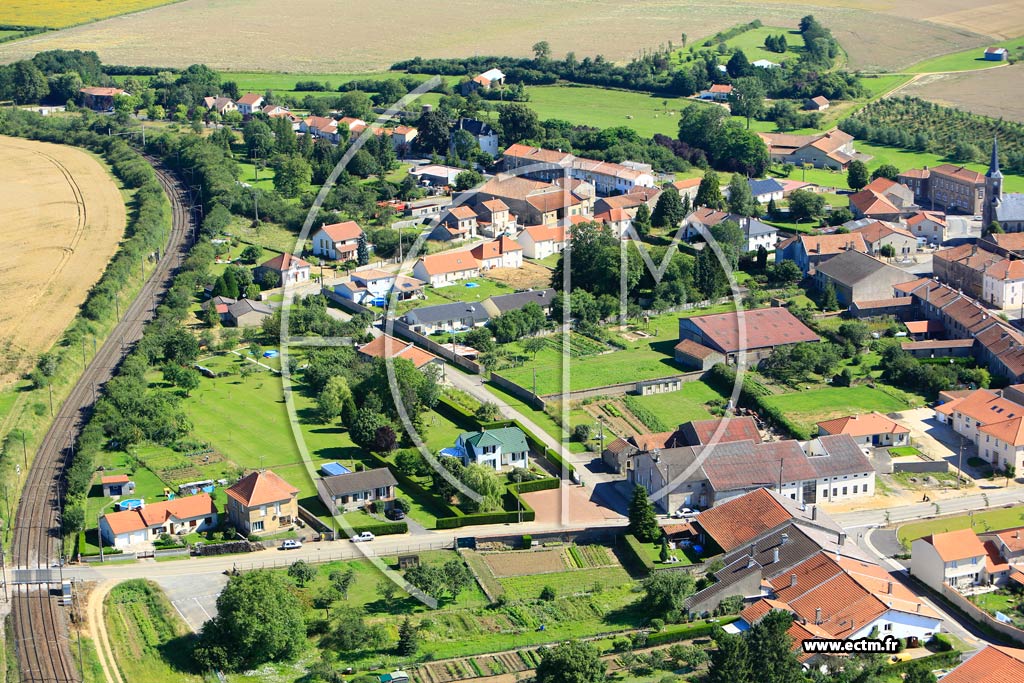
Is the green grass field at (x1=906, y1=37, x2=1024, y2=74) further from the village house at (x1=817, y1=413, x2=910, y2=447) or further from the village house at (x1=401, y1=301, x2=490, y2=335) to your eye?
the village house at (x1=817, y1=413, x2=910, y2=447)

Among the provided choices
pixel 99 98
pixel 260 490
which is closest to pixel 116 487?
pixel 260 490

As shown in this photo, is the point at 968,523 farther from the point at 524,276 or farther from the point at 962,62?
the point at 962,62

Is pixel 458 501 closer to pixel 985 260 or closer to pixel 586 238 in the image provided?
pixel 586 238

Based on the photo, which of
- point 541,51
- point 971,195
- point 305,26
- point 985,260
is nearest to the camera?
point 985,260

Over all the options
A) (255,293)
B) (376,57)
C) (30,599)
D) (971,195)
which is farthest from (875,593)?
(376,57)

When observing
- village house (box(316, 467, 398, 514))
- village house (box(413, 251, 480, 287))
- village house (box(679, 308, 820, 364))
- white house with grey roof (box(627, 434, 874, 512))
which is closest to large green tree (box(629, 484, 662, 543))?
white house with grey roof (box(627, 434, 874, 512))

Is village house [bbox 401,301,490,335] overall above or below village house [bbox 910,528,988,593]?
above

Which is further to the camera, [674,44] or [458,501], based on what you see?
[674,44]
